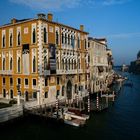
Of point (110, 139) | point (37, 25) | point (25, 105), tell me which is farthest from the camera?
point (37, 25)

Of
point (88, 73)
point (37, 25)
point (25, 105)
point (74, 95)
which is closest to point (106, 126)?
point (25, 105)

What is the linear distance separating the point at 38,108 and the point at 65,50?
41.5 ft

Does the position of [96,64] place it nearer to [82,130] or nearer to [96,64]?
[96,64]

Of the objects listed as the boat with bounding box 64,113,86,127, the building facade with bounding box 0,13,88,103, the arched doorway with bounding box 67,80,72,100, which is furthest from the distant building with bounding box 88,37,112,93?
the boat with bounding box 64,113,86,127

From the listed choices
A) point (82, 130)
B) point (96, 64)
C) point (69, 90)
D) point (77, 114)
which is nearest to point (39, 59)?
point (77, 114)

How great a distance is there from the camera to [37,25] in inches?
1462

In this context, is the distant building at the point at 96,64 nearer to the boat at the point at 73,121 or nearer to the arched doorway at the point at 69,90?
the arched doorway at the point at 69,90

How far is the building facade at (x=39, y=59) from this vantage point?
37.4 meters

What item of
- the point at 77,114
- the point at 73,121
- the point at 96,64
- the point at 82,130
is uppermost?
the point at 96,64

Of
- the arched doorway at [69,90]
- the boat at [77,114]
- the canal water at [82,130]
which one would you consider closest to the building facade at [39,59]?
the arched doorway at [69,90]

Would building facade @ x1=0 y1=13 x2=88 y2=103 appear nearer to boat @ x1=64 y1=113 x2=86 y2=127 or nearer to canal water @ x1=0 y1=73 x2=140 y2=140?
boat @ x1=64 y1=113 x2=86 y2=127

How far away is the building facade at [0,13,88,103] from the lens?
37.4 metres

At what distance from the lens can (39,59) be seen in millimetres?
36969

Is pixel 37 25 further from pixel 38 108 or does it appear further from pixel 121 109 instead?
pixel 121 109
